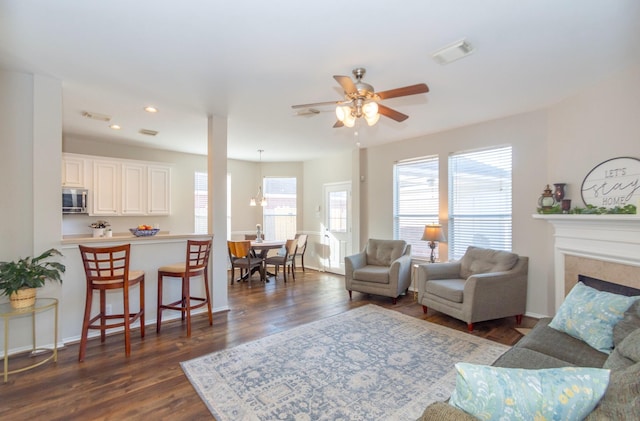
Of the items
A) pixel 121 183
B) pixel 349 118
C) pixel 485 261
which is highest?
pixel 349 118

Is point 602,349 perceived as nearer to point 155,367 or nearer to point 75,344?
point 155,367

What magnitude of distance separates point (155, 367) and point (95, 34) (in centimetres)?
267

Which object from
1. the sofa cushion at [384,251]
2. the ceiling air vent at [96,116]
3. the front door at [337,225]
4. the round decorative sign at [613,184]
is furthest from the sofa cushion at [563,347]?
the ceiling air vent at [96,116]

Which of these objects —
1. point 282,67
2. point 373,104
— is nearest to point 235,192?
point 282,67

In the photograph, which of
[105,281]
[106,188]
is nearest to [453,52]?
[105,281]

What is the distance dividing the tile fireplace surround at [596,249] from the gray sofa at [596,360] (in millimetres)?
1018

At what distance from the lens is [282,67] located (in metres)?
2.68

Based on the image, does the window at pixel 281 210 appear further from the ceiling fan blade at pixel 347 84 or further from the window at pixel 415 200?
the ceiling fan blade at pixel 347 84

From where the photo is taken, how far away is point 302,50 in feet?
7.90

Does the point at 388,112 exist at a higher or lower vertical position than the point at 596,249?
higher

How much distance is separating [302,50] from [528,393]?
2.48 m

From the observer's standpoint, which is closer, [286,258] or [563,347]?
[563,347]

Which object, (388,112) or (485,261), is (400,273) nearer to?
(485,261)

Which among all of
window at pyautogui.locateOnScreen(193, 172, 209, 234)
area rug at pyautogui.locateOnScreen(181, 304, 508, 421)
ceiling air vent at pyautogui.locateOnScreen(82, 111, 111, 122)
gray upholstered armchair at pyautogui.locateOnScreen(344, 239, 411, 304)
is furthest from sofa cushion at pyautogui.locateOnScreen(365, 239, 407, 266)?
Answer: ceiling air vent at pyautogui.locateOnScreen(82, 111, 111, 122)
